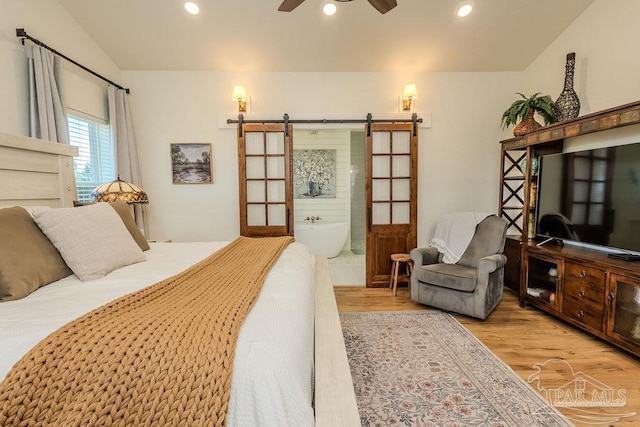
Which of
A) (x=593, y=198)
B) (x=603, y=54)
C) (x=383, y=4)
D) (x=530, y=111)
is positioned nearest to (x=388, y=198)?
(x=530, y=111)

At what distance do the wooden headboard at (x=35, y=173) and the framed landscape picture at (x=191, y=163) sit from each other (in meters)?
1.32

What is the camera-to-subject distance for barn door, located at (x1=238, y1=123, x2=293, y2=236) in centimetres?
354

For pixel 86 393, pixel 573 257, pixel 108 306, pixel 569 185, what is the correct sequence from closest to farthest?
pixel 86 393 → pixel 108 306 → pixel 573 257 → pixel 569 185

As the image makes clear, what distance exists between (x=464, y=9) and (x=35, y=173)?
3.86 m

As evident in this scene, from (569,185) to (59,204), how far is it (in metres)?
4.25

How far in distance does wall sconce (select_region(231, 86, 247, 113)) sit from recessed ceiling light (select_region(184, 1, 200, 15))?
2.61 feet

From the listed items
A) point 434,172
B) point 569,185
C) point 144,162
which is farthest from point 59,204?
point 569,185

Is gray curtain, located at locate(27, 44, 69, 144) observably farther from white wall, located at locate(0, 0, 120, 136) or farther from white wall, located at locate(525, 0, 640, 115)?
white wall, located at locate(525, 0, 640, 115)

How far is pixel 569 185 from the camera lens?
8.67 ft

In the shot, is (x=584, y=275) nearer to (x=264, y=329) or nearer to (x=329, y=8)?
(x=264, y=329)

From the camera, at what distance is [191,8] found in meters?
2.79

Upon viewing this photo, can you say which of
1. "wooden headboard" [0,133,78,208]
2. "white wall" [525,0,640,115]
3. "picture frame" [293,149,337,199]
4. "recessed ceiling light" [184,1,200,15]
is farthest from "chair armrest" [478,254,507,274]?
"recessed ceiling light" [184,1,200,15]

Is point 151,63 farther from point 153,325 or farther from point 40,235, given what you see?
point 153,325

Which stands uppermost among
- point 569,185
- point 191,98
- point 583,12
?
point 583,12
